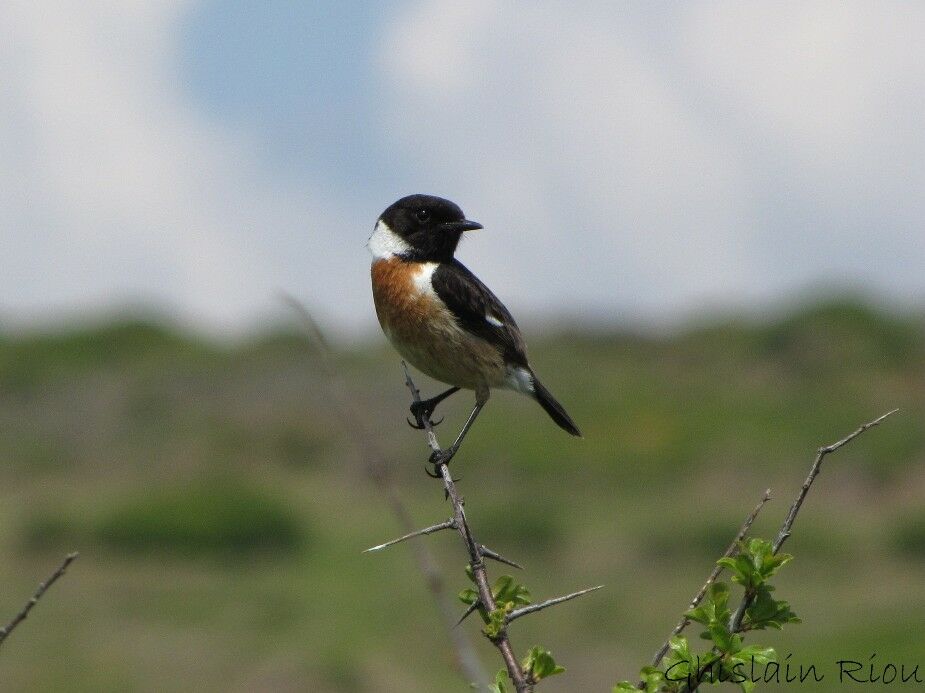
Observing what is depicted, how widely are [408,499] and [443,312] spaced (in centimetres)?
1517

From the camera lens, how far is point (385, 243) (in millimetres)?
6699

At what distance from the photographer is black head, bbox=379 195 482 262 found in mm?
6609

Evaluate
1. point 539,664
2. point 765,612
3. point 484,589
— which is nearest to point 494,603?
point 484,589

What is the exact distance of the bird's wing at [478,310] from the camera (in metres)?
6.27

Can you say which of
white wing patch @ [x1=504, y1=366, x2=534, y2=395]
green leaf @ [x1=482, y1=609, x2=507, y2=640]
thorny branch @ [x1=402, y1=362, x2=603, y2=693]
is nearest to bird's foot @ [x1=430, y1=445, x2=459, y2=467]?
thorny branch @ [x1=402, y1=362, x2=603, y2=693]

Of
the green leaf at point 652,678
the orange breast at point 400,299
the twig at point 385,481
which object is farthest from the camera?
the orange breast at point 400,299

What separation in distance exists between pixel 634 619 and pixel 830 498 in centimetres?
592

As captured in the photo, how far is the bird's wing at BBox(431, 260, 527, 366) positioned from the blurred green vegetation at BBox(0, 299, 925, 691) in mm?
7013

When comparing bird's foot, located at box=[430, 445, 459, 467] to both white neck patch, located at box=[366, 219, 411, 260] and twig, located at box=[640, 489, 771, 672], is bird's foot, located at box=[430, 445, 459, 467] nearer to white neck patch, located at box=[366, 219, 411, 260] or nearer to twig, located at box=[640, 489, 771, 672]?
white neck patch, located at box=[366, 219, 411, 260]

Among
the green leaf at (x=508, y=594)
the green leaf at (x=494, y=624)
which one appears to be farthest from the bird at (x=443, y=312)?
the green leaf at (x=494, y=624)

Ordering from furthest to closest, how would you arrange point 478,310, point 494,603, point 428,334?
1. point 478,310
2. point 428,334
3. point 494,603

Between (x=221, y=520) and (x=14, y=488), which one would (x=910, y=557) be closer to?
(x=221, y=520)

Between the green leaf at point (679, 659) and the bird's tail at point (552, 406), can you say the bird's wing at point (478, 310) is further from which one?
the green leaf at point (679, 659)

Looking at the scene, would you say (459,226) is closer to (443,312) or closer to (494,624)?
(443,312)
